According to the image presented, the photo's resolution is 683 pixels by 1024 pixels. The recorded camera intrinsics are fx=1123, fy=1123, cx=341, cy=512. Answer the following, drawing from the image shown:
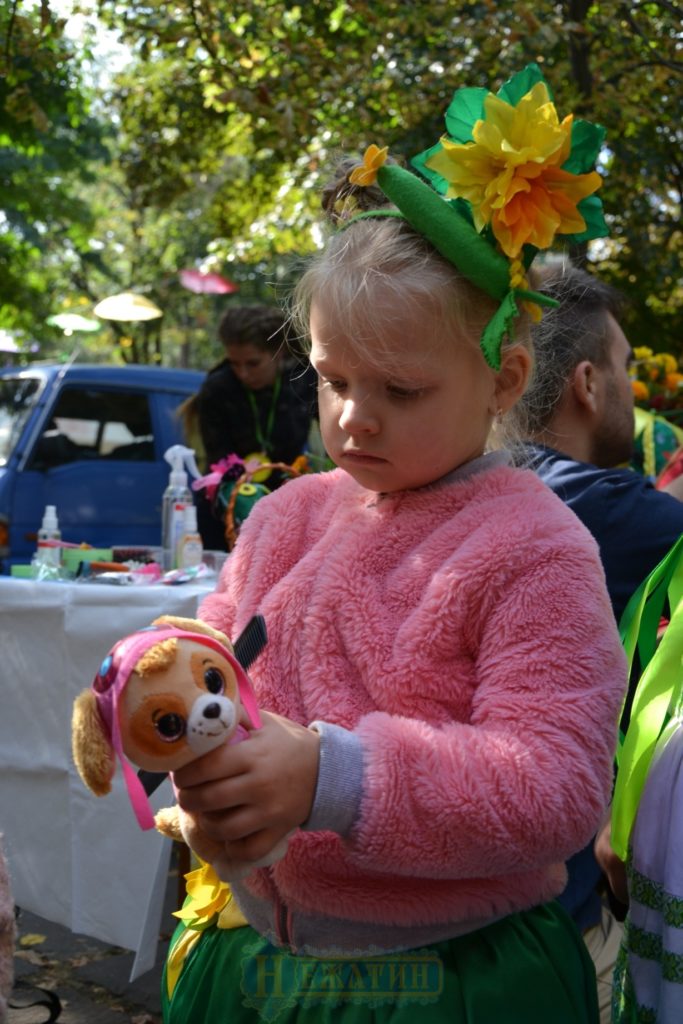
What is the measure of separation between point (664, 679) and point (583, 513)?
502 mm

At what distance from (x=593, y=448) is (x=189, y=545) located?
1.70 metres

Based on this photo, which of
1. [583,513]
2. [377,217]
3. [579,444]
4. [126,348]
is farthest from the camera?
[126,348]

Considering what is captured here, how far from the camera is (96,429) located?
27.9 feet

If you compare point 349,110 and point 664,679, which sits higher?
point 349,110

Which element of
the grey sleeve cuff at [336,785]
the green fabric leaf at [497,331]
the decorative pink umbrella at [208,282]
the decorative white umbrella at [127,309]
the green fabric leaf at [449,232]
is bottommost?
the decorative pink umbrella at [208,282]

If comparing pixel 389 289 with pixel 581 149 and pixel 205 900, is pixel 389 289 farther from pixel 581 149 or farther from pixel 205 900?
pixel 205 900

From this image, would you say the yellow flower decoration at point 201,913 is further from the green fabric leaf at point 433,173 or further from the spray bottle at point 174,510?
the spray bottle at point 174,510

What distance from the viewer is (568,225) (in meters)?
1.29

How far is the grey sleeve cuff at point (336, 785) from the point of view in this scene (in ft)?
3.53

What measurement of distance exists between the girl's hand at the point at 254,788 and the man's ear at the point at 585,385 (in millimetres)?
1422

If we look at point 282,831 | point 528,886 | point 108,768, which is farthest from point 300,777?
point 528,886

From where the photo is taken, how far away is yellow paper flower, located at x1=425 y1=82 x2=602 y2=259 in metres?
1.24

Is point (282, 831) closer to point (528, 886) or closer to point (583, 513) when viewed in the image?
point (528, 886)

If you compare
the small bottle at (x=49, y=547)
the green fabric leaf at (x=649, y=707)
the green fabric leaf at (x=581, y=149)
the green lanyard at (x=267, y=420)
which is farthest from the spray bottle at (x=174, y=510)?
the green fabric leaf at (x=581, y=149)
